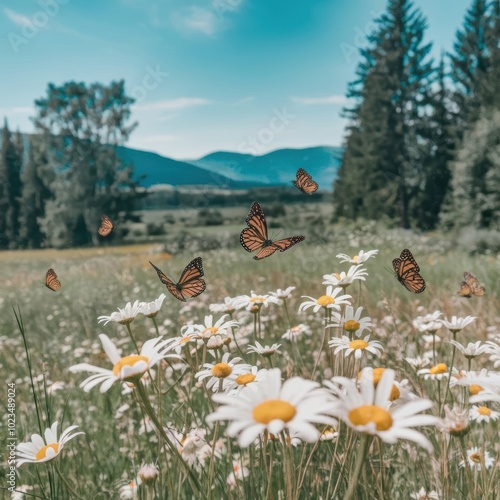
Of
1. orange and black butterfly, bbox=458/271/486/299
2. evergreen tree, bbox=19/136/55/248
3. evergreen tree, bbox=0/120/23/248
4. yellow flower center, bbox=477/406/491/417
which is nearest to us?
yellow flower center, bbox=477/406/491/417

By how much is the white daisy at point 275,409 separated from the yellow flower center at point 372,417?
0.11 feet

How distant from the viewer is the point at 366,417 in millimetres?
679

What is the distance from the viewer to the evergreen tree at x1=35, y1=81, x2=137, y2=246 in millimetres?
30438

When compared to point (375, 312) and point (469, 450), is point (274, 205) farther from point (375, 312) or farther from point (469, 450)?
point (469, 450)

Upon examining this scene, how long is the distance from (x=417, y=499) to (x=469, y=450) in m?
0.34

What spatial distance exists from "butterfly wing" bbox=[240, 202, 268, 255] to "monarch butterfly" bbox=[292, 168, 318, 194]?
0.20 meters

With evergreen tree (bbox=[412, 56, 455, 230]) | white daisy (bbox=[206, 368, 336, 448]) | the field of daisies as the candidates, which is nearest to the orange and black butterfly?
the field of daisies

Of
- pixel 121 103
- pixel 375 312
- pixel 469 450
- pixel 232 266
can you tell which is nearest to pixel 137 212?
pixel 121 103

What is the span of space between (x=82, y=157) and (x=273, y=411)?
3301 centimetres

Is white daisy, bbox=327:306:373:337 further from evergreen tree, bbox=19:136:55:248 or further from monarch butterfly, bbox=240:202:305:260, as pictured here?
evergreen tree, bbox=19:136:55:248

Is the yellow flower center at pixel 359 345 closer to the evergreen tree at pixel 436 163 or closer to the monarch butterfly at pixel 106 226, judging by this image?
→ the monarch butterfly at pixel 106 226

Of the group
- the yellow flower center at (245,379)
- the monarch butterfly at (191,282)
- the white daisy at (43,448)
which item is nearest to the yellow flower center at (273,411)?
the yellow flower center at (245,379)

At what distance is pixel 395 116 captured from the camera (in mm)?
28250

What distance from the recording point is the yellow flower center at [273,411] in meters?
0.66
